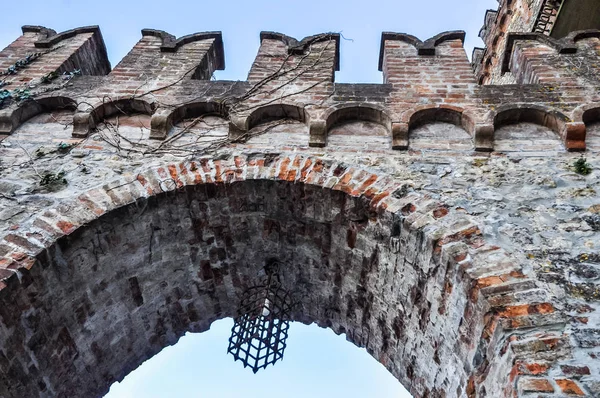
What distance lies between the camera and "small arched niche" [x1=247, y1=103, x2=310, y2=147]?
4.36m

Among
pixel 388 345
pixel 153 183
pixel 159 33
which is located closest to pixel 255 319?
pixel 388 345

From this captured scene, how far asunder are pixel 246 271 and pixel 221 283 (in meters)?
0.23

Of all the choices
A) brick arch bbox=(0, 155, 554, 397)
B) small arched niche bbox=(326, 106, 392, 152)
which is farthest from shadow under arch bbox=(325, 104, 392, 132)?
brick arch bbox=(0, 155, 554, 397)

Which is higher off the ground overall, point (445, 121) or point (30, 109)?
point (30, 109)

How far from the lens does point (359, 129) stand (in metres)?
4.50

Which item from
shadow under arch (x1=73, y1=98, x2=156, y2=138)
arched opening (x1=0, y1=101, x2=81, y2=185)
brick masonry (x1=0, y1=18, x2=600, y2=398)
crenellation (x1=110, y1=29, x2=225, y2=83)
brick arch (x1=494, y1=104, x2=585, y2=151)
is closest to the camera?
brick masonry (x1=0, y1=18, x2=600, y2=398)

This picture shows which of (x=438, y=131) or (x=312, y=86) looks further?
(x=312, y=86)

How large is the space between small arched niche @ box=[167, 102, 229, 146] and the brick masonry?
0.02m

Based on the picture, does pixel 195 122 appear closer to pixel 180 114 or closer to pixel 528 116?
pixel 180 114

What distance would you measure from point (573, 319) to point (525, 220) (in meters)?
0.83

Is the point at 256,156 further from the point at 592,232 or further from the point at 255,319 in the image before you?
the point at 592,232

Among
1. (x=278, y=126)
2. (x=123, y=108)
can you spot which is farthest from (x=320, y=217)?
(x=123, y=108)

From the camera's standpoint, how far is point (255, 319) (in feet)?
14.0

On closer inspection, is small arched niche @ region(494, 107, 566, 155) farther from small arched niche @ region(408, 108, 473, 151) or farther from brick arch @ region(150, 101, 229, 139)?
brick arch @ region(150, 101, 229, 139)
